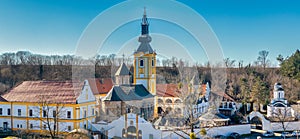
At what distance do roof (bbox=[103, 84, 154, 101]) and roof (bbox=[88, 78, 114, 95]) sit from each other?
3.66 metres

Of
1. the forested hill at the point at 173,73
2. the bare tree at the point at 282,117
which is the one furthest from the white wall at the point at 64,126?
the bare tree at the point at 282,117

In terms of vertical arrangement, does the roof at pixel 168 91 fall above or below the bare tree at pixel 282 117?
above

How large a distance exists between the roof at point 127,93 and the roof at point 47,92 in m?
1.61

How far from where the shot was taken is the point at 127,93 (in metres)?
17.2

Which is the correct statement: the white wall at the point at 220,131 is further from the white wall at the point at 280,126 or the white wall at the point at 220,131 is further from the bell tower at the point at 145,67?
the bell tower at the point at 145,67

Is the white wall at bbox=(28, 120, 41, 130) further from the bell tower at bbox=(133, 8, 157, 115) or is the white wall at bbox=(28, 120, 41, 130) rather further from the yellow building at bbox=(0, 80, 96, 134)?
the bell tower at bbox=(133, 8, 157, 115)

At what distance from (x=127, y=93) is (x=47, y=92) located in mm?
3722

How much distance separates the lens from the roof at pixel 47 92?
15.2 metres

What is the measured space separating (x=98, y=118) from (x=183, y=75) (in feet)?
27.7

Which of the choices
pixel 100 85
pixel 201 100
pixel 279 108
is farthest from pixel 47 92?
pixel 279 108

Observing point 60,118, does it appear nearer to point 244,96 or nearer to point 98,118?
point 98,118

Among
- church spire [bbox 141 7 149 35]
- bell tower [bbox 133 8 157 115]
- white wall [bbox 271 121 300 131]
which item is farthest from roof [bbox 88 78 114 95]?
white wall [bbox 271 121 300 131]

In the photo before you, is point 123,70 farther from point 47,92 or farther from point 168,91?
point 47,92

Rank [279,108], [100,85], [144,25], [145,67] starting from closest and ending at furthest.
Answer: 1. [144,25]
2. [279,108]
3. [145,67]
4. [100,85]
